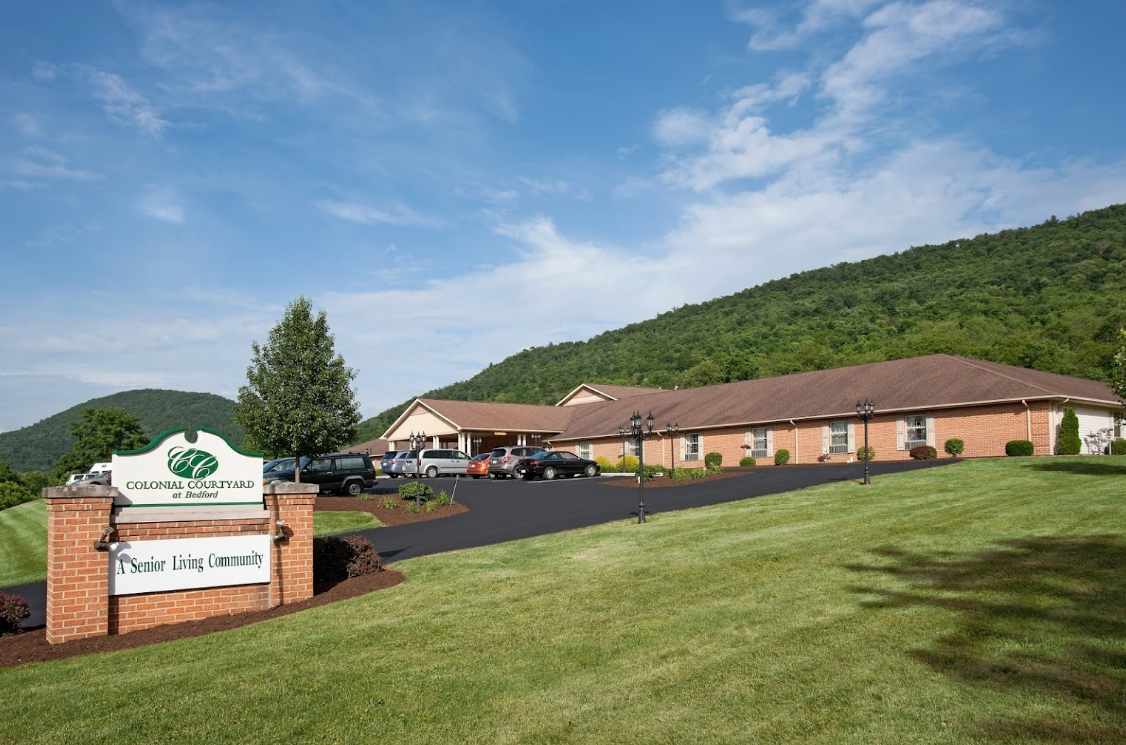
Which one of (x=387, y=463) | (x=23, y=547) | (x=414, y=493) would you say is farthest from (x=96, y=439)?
(x=414, y=493)

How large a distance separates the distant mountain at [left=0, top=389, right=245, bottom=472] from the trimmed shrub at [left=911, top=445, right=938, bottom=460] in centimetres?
7659

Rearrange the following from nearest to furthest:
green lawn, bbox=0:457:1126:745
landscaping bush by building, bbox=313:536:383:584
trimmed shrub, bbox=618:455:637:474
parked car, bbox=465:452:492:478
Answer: green lawn, bbox=0:457:1126:745
landscaping bush by building, bbox=313:536:383:584
trimmed shrub, bbox=618:455:637:474
parked car, bbox=465:452:492:478

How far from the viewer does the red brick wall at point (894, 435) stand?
2798cm

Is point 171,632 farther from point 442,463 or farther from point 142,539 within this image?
point 442,463

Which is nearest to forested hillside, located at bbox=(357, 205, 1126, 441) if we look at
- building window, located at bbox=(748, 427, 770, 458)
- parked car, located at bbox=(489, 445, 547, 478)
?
building window, located at bbox=(748, 427, 770, 458)

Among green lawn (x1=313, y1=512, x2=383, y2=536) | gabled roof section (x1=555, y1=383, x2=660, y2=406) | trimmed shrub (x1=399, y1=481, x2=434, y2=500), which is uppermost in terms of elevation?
gabled roof section (x1=555, y1=383, x2=660, y2=406)

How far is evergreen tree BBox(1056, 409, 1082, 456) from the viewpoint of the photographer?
2688 centimetres

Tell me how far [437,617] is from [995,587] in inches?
223

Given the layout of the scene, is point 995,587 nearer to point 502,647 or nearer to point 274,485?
point 502,647

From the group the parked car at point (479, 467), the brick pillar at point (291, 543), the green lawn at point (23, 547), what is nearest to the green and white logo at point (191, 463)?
the brick pillar at point (291, 543)

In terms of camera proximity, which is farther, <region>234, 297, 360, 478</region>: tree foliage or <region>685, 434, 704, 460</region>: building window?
<region>685, 434, 704, 460</region>: building window

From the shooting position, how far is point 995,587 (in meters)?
7.98

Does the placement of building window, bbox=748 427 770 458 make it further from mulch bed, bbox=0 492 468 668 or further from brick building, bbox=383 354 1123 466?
mulch bed, bbox=0 492 468 668

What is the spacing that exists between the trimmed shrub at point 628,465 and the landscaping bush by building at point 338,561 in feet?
86.9
